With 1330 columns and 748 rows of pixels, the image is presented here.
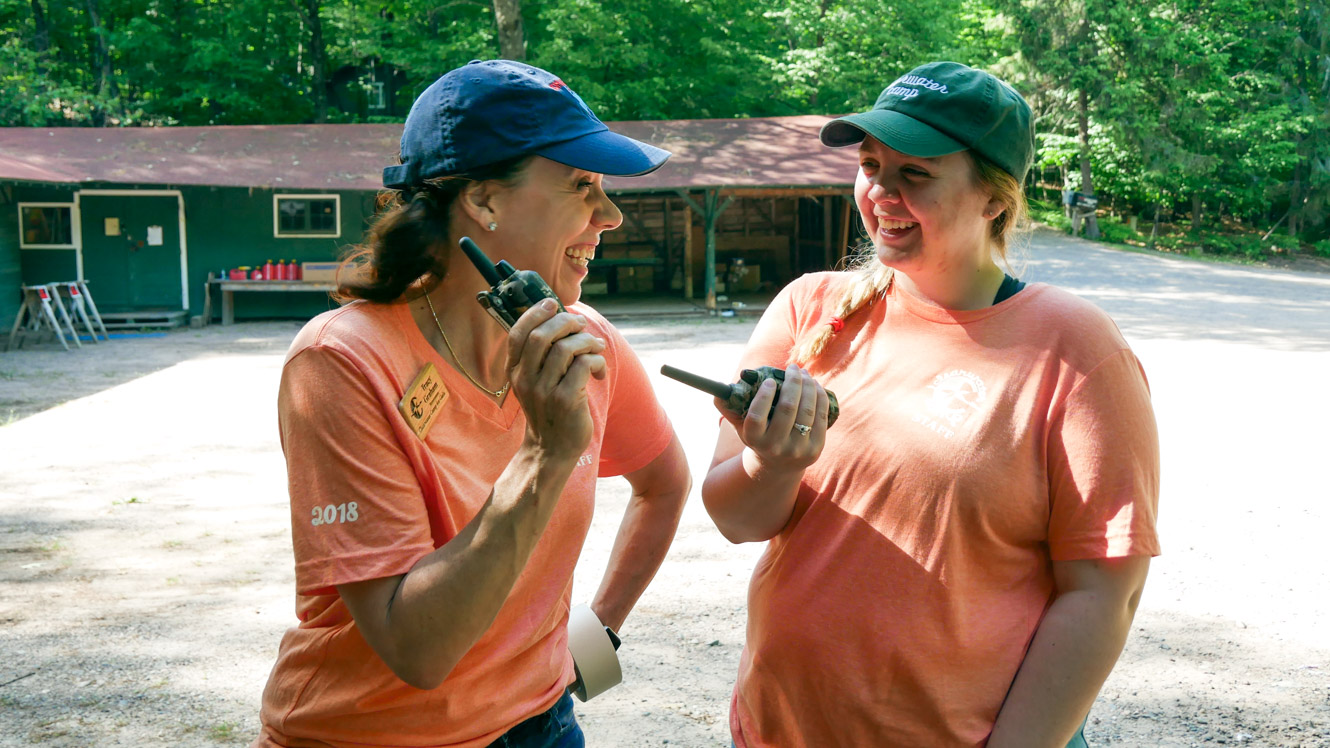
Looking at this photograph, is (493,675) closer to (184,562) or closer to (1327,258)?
(184,562)

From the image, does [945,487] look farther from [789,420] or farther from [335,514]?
[335,514]

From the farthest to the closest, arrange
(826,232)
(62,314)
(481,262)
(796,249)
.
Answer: (796,249) → (826,232) → (62,314) → (481,262)

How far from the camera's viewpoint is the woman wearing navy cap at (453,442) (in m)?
1.43

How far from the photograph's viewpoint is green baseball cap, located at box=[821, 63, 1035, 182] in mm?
1821

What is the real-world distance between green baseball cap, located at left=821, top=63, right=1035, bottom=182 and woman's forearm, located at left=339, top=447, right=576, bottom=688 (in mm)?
872

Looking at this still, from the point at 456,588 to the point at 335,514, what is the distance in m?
0.21

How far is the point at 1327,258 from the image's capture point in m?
31.0

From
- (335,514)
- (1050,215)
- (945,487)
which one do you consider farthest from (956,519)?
(1050,215)

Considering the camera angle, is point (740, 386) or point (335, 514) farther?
point (740, 386)

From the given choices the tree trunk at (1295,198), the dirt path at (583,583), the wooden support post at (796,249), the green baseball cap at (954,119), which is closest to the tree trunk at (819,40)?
the wooden support post at (796,249)

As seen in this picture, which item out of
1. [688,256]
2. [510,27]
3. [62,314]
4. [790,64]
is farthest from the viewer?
[790,64]

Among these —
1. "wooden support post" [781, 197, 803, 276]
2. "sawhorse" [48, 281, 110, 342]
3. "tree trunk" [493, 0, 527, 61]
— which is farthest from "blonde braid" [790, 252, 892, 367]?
"wooden support post" [781, 197, 803, 276]

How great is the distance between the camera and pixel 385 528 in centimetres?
144

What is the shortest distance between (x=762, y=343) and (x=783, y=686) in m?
0.64
